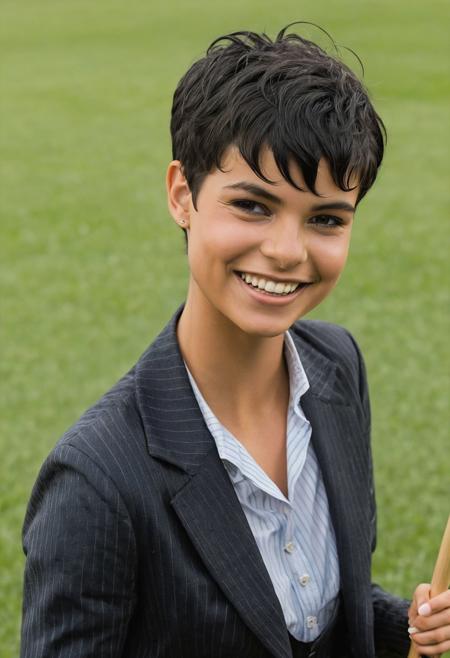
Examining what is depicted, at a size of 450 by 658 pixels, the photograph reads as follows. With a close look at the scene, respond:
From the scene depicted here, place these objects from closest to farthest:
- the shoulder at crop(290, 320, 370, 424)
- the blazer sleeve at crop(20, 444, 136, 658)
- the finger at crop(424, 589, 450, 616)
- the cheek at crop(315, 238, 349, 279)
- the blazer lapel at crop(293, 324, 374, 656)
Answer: the blazer sleeve at crop(20, 444, 136, 658) < the cheek at crop(315, 238, 349, 279) < the finger at crop(424, 589, 450, 616) < the blazer lapel at crop(293, 324, 374, 656) < the shoulder at crop(290, 320, 370, 424)

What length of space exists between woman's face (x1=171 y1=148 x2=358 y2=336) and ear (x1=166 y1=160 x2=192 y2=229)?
1.7 inches

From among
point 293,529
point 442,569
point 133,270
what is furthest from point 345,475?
point 133,270

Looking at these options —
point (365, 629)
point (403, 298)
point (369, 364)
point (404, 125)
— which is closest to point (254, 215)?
point (365, 629)

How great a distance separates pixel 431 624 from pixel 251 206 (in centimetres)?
92

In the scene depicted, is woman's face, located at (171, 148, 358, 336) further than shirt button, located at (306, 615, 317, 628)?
No

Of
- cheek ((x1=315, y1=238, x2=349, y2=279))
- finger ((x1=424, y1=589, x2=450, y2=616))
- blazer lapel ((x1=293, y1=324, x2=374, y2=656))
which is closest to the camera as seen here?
cheek ((x1=315, y1=238, x2=349, y2=279))

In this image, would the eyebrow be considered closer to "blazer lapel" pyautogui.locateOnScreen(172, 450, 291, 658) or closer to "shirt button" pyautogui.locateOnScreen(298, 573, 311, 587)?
"blazer lapel" pyautogui.locateOnScreen(172, 450, 291, 658)

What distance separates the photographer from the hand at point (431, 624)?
2355 millimetres

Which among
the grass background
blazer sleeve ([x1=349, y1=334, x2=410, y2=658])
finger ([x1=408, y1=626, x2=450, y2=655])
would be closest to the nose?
the grass background

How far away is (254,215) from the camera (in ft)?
7.07

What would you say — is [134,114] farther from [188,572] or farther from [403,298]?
[188,572]

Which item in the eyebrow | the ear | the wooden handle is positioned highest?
the eyebrow

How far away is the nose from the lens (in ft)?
7.06

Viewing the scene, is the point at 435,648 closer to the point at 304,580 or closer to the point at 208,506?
the point at 304,580
